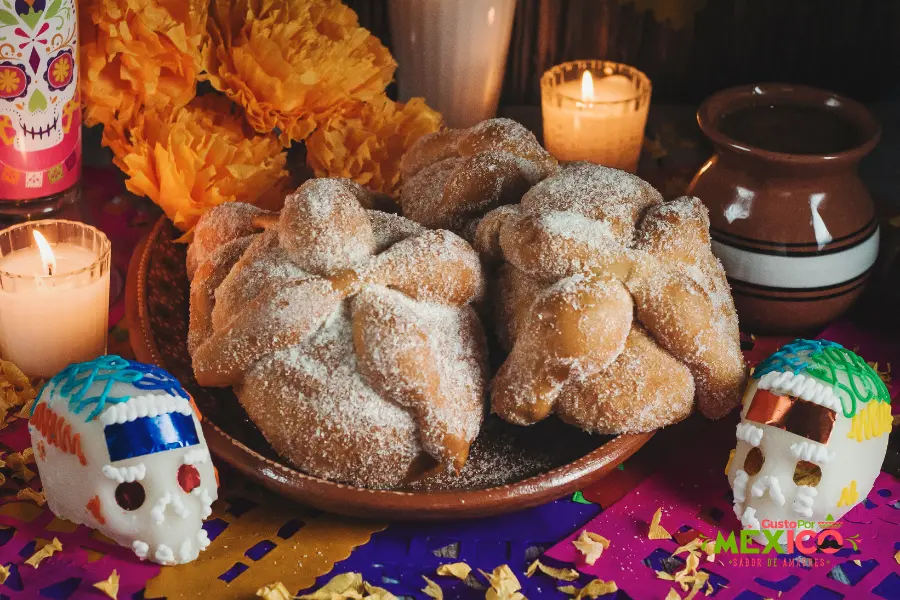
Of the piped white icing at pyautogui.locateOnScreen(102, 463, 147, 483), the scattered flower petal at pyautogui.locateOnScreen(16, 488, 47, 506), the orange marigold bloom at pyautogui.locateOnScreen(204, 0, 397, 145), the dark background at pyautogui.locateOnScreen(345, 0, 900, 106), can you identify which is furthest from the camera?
the dark background at pyautogui.locateOnScreen(345, 0, 900, 106)

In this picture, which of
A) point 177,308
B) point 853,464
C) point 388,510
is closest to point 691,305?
point 853,464

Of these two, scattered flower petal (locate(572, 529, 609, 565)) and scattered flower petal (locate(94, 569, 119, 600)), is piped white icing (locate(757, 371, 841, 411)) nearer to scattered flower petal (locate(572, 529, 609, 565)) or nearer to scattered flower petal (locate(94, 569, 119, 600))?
scattered flower petal (locate(572, 529, 609, 565))

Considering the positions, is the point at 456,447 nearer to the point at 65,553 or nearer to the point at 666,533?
the point at 666,533

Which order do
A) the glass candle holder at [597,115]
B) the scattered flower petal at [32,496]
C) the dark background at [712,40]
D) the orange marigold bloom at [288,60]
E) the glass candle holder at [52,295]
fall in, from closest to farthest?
the scattered flower petal at [32,496] → the glass candle holder at [52,295] → the orange marigold bloom at [288,60] → the glass candle holder at [597,115] → the dark background at [712,40]

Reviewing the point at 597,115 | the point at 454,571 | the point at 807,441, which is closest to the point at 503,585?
the point at 454,571

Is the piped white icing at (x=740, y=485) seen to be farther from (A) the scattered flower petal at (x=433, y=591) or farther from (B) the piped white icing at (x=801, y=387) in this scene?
(A) the scattered flower petal at (x=433, y=591)

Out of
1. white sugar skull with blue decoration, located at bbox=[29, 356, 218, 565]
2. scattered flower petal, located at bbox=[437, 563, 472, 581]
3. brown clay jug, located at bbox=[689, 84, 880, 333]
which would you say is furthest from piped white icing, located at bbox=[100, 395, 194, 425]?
brown clay jug, located at bbox=[689, 84, 880, 333]

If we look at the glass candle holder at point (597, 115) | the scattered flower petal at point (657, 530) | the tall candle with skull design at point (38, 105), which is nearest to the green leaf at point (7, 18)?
the tall candle with skull design at point (38, 105)
